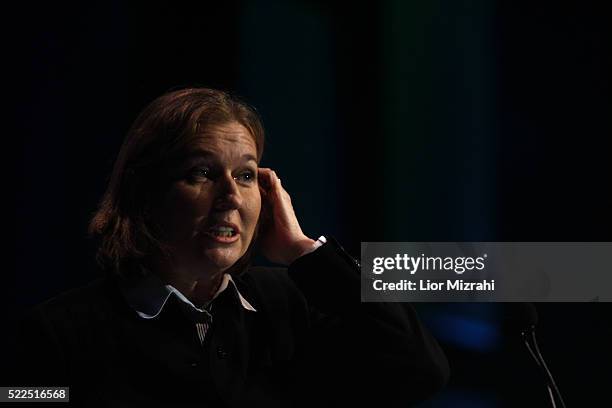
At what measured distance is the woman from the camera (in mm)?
1174

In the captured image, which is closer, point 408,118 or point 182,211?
point 182,211

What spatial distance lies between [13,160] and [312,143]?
2.36 feet

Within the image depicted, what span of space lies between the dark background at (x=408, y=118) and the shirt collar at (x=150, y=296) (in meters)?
0.42

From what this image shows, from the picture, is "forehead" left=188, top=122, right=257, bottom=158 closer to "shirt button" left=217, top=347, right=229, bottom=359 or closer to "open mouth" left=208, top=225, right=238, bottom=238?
"open mouth" left=208, top=225, right=238, bottom=238

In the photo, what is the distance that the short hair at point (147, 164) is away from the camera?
125 cm

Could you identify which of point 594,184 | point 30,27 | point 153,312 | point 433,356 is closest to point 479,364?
point 433,356

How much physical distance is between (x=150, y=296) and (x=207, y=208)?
0.19 m

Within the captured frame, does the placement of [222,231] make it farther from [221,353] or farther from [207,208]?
[221,353]

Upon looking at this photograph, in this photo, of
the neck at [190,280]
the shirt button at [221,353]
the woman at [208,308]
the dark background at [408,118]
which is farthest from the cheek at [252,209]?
the dark background at [408,118]

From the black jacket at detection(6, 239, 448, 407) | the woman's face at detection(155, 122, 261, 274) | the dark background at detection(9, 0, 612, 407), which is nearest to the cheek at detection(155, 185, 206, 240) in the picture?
the woman's face at detection(155, 122, 261, 274)

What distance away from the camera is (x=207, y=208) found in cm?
122

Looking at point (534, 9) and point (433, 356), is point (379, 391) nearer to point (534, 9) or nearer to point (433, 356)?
point (433, 356)

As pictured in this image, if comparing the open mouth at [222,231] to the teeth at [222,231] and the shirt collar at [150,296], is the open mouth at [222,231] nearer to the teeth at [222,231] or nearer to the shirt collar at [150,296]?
the teeth at [222,231]

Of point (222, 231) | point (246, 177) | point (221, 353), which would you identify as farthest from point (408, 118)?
point (221, 353)
